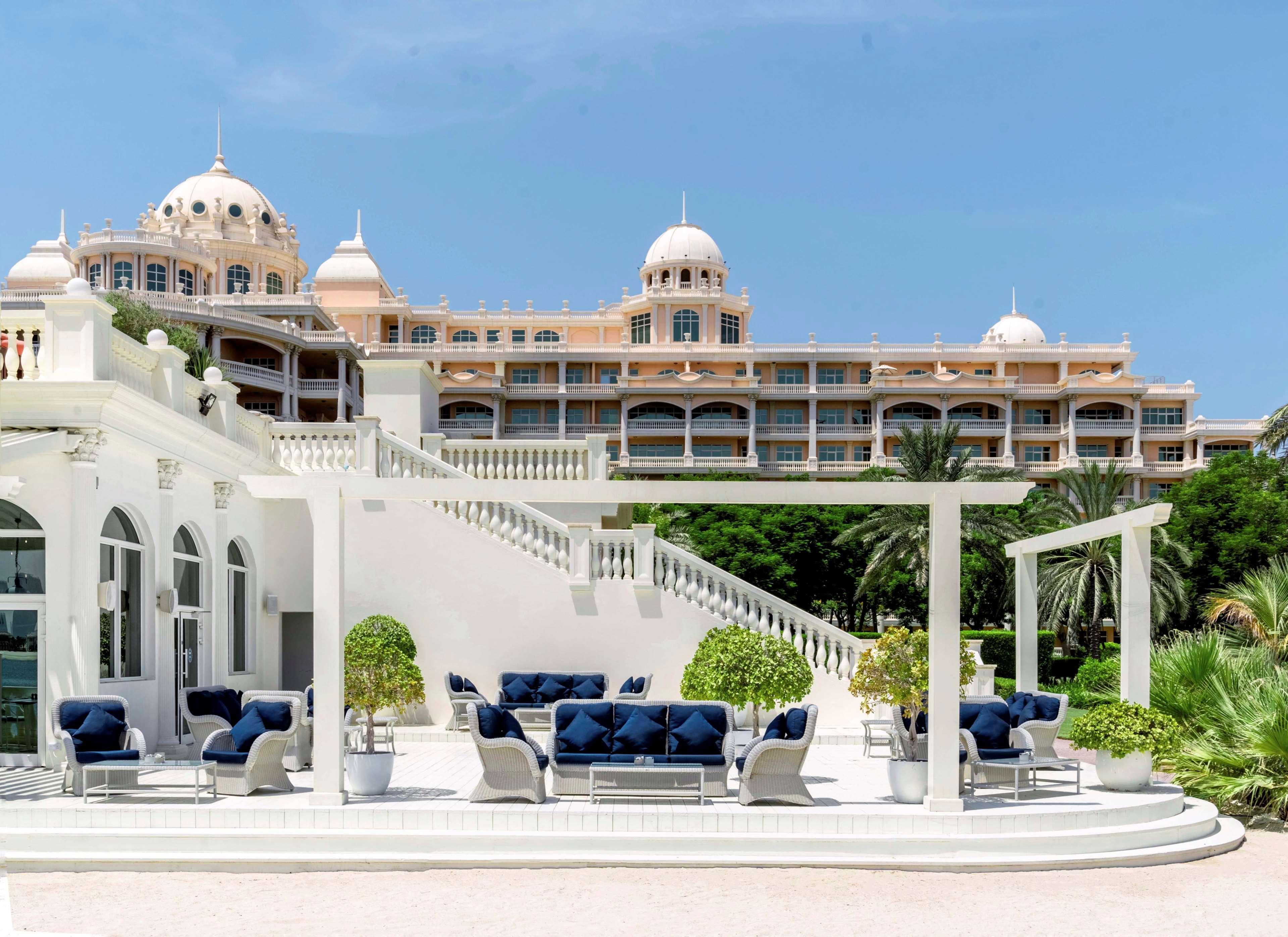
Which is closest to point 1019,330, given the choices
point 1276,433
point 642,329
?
point 642,329

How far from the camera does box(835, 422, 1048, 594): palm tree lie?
3831 cm

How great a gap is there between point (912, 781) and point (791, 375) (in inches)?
2775

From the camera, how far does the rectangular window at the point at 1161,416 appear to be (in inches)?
3142

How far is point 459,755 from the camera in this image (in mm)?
14859

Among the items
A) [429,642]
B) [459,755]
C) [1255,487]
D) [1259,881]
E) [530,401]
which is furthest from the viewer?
[530,401]

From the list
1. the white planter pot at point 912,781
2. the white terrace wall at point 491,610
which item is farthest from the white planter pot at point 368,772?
the white terrace wall at point 491,610

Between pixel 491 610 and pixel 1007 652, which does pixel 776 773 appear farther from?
pixel 1007 652

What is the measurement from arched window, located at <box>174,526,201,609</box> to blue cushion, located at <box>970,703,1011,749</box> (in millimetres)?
9409

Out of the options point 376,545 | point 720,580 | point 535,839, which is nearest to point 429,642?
point 376,545

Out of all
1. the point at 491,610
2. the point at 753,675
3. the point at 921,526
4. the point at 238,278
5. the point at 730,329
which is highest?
the point at 238,278

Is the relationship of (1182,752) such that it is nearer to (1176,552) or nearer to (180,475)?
(180,475)

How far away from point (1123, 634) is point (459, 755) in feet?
24.9

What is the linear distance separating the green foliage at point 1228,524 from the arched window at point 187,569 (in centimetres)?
3004

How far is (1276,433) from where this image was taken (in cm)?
2484
